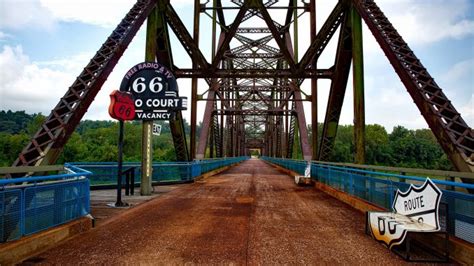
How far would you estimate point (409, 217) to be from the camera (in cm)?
506

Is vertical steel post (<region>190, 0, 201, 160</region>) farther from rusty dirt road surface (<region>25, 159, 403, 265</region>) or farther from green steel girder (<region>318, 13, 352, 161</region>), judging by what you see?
rusty dirt road surface (<region>25, 159, 403, 265</region>)

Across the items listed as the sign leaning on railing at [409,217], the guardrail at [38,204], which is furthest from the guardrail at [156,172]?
the sign leaning on railing at [409,217]

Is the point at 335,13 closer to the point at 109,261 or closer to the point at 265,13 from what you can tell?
the point at 265,13

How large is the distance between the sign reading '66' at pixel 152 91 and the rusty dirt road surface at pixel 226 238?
11.9 feet

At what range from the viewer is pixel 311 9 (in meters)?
17.9

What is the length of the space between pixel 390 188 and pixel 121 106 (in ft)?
25.4

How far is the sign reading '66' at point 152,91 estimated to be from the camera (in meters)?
11.2

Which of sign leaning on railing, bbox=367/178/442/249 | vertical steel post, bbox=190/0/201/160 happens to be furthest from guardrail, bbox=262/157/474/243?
vertical steel post, bbox=190/0/201/160

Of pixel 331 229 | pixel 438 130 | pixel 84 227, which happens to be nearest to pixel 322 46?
pixel 438 130

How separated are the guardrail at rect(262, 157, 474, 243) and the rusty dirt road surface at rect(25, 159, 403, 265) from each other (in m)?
0.75

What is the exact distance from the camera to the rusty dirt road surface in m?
4.59

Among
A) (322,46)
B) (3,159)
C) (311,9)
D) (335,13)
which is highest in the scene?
(311,9)

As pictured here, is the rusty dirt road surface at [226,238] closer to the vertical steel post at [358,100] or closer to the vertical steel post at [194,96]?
the vertical steel post at [358,100]

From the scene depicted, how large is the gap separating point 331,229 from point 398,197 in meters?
1.52
